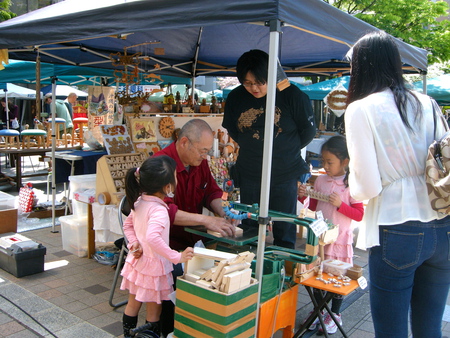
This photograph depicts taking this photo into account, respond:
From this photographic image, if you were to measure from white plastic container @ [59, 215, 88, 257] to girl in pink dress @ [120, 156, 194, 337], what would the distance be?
212cm

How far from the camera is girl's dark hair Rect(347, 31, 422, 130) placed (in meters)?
1.99

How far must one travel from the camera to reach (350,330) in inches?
135

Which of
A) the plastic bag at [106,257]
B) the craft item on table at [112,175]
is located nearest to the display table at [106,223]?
the craft item on table at [112,175]

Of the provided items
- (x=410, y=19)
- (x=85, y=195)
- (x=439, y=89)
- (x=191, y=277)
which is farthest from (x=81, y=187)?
(x=410, y=19)

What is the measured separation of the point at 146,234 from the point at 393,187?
1395 mm

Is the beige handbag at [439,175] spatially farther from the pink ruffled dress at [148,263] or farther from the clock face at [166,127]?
the clock face at [166,127]

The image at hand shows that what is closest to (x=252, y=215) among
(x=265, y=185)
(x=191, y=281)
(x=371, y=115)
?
(x=265, y=185)

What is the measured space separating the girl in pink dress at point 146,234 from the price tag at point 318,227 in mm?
878

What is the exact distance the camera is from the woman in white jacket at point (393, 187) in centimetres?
189

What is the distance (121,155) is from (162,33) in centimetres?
159

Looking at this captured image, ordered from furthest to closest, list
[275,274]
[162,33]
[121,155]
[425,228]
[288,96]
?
[162,33], [121,155], [288,96], [275,274], [425,228]

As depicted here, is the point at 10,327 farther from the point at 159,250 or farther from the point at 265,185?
the point at 265,185

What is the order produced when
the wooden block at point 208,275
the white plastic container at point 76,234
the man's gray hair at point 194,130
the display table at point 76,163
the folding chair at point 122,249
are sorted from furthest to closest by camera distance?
the display table at point 76,163 < the white plastic container at point 76,234 < the folding chair at point 122,249 < the man's gray hair at point 194,130 < the wooden block at point 208,275

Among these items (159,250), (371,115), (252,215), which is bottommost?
(159,250)
